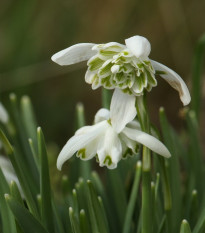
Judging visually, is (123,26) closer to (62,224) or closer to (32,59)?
(32,59)

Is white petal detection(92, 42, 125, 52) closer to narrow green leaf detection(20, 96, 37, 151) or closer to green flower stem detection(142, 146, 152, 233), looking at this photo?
green flower stem detection(142, 146, 152, 233)

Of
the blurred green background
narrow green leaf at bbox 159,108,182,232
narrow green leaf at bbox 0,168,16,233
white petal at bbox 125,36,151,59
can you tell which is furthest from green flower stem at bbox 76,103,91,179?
the blurred green background

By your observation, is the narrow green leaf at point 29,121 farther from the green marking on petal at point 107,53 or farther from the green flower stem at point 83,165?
the green marking on petal at point 107,53

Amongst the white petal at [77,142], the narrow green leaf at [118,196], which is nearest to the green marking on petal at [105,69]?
the white petal at [77,142]

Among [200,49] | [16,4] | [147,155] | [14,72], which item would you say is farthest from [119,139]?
[16,4]

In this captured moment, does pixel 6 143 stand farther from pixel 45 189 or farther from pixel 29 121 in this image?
pixel 29 121

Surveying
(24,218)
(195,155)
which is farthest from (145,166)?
(195,155)
